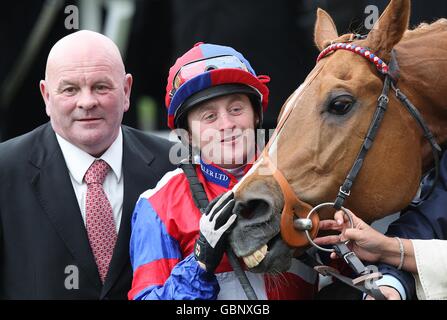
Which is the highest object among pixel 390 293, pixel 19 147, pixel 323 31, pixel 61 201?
pixel 323 31

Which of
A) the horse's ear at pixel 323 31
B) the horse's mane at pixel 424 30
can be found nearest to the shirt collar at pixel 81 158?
the horse's ear at pixel 323 31

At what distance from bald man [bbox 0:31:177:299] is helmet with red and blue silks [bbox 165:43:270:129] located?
37 centimetres

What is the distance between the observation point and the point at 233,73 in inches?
130

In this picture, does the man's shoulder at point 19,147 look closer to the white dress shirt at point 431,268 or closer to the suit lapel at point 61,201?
the suit lapel at point 61,201

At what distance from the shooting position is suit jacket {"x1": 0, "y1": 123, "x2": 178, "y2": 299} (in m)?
3.54

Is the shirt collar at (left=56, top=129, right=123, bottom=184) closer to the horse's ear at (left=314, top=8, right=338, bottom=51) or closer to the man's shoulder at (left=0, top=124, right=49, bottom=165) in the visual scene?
the man's shoulder at (left=0, top=124, right=49, bottom=165)

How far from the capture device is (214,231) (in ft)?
9.53

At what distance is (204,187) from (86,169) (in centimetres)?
64

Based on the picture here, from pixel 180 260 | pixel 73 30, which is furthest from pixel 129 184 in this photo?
pixel 73 30

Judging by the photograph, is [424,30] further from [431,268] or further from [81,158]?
[81,158]

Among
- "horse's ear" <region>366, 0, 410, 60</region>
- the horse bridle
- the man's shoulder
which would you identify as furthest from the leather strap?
the man's shoulder

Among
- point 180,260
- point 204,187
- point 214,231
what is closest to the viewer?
point 214,231

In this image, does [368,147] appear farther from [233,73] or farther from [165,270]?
[165,270]
